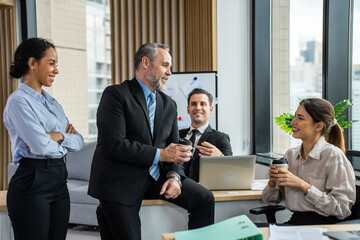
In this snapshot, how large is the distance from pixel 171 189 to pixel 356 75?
74.7 inches

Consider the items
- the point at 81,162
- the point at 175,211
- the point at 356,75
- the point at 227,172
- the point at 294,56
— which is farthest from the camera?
the point at 81,162

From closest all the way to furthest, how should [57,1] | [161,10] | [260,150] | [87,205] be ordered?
[87,205] < [260,150] < [161,10] < [57,1]

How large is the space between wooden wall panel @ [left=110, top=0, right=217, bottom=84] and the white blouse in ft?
6.97

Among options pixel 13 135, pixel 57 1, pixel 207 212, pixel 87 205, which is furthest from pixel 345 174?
pixel 57 1

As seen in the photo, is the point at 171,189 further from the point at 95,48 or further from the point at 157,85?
the point at 95,48

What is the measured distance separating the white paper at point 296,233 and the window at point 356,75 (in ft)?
5.75

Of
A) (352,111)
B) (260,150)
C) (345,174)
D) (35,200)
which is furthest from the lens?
(260,150)

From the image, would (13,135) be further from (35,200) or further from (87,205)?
(87,205)

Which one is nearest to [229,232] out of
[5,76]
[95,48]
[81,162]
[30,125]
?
[30,125]

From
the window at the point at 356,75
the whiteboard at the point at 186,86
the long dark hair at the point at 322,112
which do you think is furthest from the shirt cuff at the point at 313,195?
the whiteboard at the point at 186,86

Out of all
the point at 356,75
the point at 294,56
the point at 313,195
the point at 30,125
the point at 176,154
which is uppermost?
the point at 294,56

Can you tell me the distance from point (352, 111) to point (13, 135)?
2439 mm

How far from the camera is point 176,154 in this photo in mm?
1957

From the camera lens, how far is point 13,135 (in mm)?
1967
